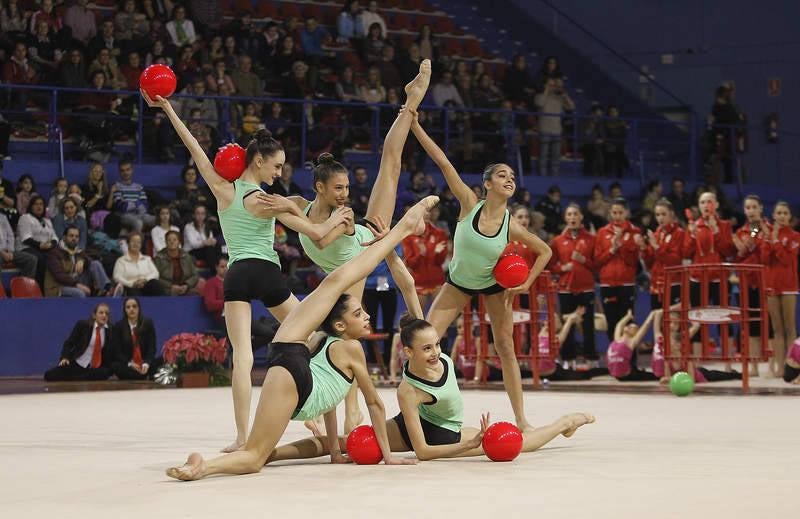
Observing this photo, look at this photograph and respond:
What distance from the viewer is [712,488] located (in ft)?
18.4

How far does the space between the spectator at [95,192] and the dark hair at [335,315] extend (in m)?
9.17

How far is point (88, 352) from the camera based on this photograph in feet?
45.9

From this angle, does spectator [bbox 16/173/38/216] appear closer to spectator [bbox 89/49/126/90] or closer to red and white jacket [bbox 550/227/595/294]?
spectator [bbox 89/49/126/90]

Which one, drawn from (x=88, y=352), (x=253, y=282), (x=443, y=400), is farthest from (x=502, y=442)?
(x=88, y=352)

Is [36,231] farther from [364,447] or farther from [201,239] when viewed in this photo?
[364,447]

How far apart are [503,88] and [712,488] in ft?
50.8

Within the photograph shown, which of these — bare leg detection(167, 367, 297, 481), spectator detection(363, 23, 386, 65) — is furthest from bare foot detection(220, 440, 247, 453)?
spectator detection(363, 23, 386, 65)

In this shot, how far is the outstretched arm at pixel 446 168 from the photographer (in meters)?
8.12

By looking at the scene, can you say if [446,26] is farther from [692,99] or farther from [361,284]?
[361,284]

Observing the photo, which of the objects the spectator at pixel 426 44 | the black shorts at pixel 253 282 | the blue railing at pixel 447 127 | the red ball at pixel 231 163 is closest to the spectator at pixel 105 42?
the blue railing at pixel 447 127

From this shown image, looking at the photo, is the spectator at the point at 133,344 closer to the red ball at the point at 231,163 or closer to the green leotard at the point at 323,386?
the red ball at the point at 231,163

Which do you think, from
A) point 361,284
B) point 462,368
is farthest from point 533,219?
point 361,284

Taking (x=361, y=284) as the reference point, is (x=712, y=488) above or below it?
below

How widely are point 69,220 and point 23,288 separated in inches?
35.8
